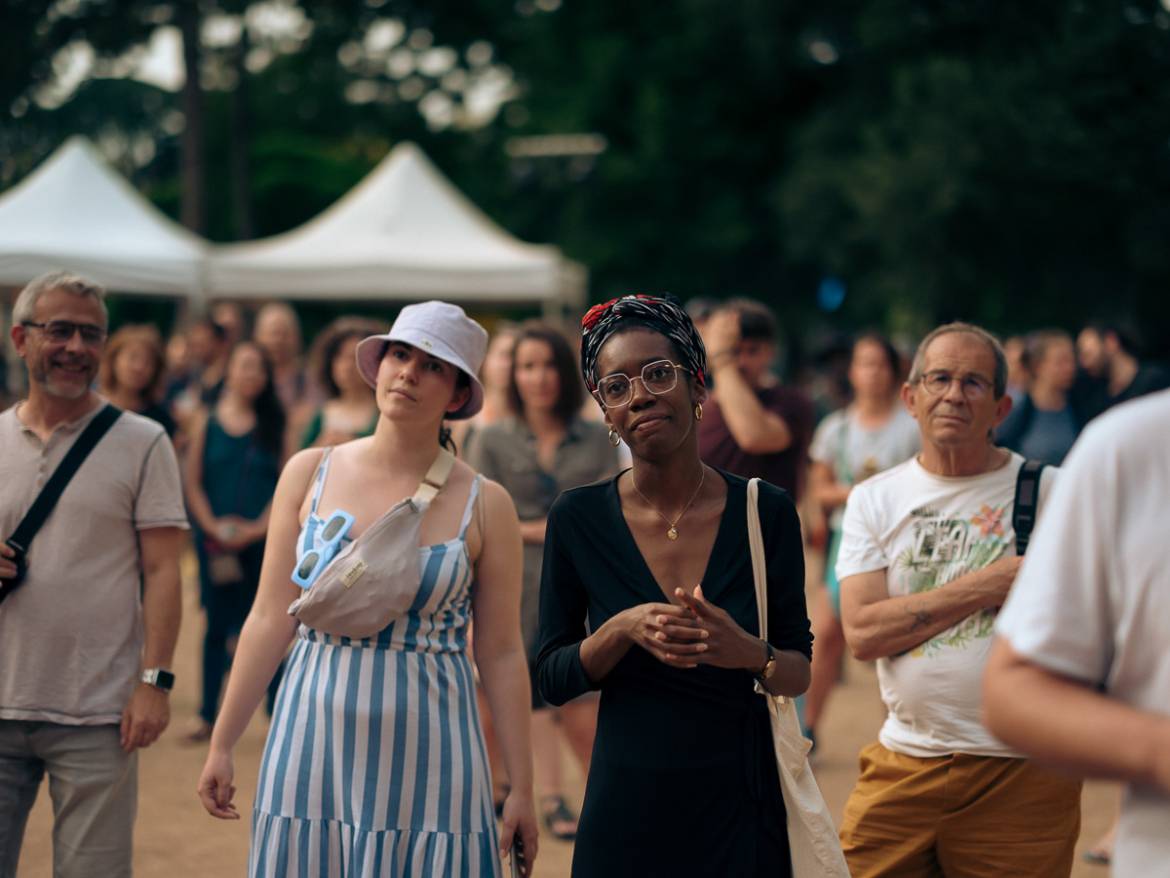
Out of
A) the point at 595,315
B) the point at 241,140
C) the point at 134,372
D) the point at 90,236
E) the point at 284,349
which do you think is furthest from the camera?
the point at 241,140

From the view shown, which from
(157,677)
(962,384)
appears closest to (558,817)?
(157,677)

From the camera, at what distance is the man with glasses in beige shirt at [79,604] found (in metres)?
4.32

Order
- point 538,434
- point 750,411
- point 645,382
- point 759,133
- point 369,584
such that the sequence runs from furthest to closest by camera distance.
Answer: point 759,133 < point 538,434 < point 750,411 < point 369,584 < point 645,382

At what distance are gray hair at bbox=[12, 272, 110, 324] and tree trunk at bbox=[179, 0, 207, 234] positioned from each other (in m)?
25.4

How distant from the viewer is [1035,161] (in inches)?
1110

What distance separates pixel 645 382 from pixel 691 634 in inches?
22.1

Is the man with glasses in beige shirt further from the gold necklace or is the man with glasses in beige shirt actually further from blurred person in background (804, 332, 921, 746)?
blurred person in background (804, 332, 921, 746)

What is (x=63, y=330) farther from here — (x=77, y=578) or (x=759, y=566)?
(x=759, y=566)

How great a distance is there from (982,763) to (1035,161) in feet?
84.6

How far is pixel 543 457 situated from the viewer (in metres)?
6.98

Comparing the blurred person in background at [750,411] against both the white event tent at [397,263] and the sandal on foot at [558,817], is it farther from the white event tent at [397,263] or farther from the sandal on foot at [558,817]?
the white event tent at [397,263]

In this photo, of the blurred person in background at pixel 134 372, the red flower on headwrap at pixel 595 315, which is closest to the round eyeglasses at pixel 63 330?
the red flower on headwrap at pixel 595 315

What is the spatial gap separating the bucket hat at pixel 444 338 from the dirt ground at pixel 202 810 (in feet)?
9.31

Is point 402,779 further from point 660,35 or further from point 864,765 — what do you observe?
point 660,35
